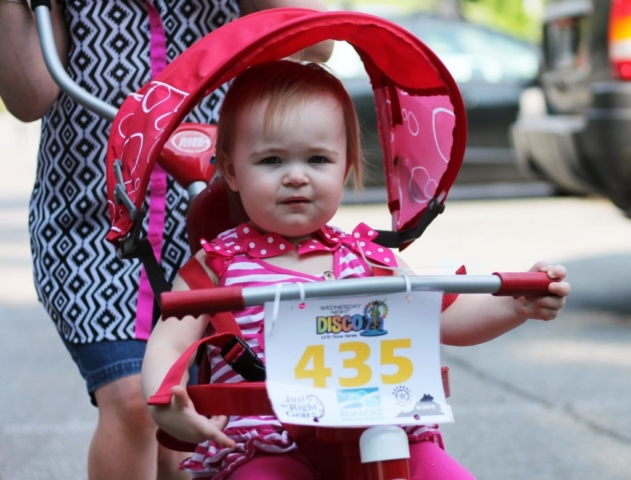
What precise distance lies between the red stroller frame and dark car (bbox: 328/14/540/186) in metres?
8.51

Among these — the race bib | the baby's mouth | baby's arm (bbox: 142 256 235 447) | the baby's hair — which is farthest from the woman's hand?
the baby's hair

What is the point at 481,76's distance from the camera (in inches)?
450

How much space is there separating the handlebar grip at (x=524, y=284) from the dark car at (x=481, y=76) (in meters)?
9.06

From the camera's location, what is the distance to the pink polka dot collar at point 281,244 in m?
2.26

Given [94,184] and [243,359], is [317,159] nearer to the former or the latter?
[243,359]

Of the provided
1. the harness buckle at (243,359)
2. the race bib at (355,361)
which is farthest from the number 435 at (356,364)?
the harness buckle at (243,359)

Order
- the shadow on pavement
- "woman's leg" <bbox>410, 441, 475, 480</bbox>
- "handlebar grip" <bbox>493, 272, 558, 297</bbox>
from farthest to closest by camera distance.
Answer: the shadow on pavement < "woman's leg" <bbox>410, 441, 475, 480</bbox> < "handlebar grip" <bbox>493, 272, 558, 297</bbox>

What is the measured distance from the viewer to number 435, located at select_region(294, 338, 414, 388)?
1.90 m

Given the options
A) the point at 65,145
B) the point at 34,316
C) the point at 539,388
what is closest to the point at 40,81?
the point at 65,145

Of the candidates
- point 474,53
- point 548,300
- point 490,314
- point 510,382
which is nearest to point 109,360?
point 490,314

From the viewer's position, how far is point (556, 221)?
34.0ft

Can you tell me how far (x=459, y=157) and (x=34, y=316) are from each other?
4979mm

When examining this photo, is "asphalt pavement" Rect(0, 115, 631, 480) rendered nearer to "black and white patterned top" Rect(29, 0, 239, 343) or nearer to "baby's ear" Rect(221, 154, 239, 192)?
"baby's ear" Rect(221, 154, 239, 192)

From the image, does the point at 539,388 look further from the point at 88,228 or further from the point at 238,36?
the point at 238,36
